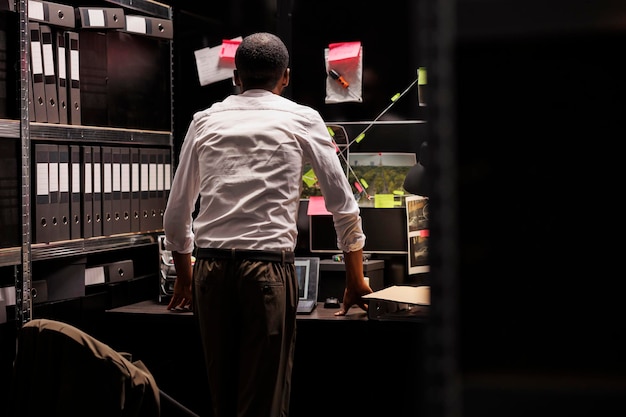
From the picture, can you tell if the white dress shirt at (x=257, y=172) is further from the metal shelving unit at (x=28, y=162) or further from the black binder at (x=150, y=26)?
the black binder at (x=150, y=26)

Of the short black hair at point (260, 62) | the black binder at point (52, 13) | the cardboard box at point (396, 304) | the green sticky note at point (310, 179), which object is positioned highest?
the black binder at point (52, 13)

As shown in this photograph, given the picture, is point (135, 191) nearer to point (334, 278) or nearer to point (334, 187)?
point (334, 278)

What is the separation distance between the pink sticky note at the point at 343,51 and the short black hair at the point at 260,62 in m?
0.84

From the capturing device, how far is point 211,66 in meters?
3.50

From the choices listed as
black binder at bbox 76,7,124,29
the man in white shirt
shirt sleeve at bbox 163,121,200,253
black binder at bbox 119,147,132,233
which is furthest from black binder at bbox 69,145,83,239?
the man in white shirt

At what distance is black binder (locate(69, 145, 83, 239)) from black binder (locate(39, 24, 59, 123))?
14 centimetres

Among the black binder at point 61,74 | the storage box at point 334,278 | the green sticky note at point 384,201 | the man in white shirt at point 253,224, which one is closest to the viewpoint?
the man in white shirt at point 253,224

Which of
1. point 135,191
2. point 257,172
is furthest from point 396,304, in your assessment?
point 135,191

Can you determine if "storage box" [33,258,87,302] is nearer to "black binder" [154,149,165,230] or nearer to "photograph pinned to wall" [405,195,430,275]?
"black binder" [154,149,165,230]

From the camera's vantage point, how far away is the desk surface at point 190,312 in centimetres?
283

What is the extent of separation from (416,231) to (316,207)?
1.27 feet

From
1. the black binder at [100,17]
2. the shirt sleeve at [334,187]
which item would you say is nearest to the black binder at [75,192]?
the black binder at [100,17]

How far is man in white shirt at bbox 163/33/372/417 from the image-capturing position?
2.30 metres

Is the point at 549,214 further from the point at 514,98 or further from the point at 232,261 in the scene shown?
the point at 232,261
